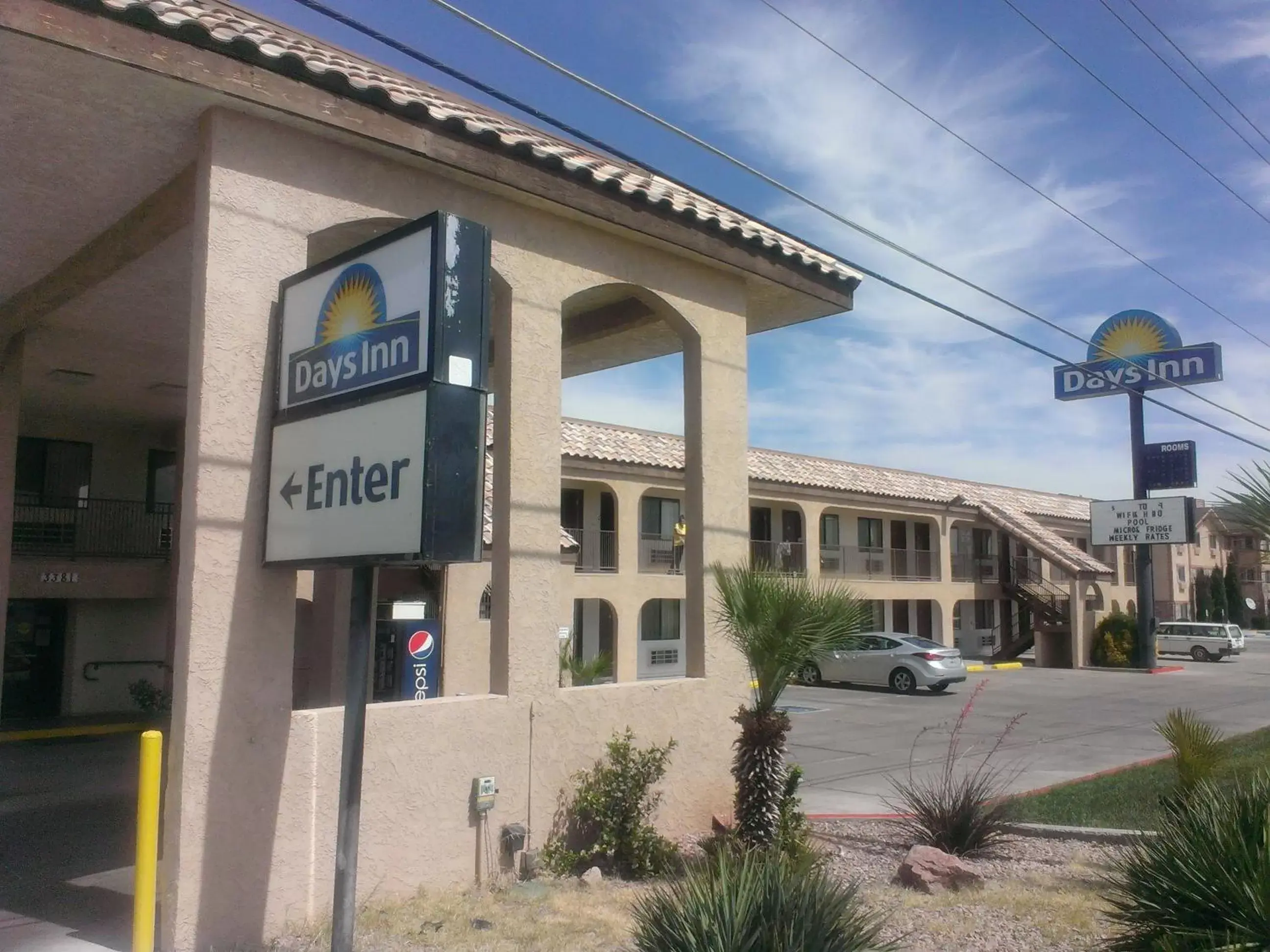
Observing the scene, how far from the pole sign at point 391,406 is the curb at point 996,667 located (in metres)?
31.5

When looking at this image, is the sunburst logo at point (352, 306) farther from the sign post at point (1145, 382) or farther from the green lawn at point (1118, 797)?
the sign post at point (1145, 382)

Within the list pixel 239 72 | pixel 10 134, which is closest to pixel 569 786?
pixel 239 72

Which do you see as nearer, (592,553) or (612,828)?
(612,828)

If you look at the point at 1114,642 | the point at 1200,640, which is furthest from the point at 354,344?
the point at 1200,640

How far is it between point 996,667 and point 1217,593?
5156 cm

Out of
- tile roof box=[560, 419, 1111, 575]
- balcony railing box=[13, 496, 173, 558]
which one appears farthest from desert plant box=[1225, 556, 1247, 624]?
balcony railing box=[13, 496, 173, 558]

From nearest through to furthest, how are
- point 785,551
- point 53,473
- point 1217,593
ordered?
point 53,473, point 785,551, point 1217,593

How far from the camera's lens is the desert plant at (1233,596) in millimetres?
78562

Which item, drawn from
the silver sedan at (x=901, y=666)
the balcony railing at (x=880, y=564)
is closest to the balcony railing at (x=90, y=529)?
the silver sedan at (x=901, y=666)

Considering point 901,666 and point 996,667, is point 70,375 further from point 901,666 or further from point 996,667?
point 996,667

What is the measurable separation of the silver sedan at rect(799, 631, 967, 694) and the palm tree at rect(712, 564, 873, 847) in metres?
19.7

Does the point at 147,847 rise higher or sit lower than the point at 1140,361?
lower

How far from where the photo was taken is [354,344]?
20.0 ft

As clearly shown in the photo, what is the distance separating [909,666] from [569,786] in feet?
71.9
